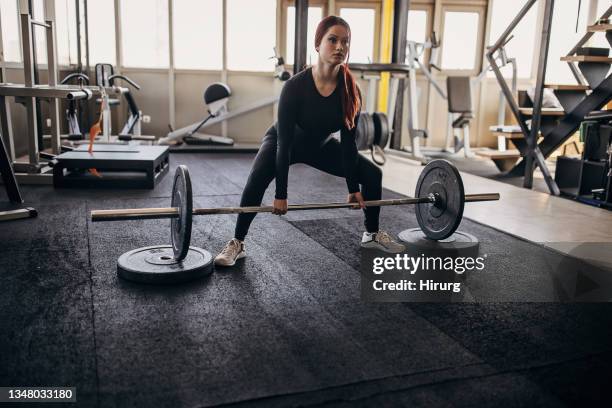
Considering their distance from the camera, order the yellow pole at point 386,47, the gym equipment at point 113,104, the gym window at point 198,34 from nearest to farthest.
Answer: the gym equipment at point 113,104 → the yellow pole at point 386,47 → the gym window at point 198,34

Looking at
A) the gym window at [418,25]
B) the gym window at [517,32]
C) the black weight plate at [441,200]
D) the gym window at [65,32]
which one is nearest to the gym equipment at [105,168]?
the black weight plate at [441,200]

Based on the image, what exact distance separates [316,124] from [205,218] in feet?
4.08

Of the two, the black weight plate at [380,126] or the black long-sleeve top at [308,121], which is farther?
the black weight plate at [380,126]

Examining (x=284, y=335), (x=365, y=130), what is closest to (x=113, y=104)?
(x=365, y=130)

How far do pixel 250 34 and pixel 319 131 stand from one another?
17.5 ft

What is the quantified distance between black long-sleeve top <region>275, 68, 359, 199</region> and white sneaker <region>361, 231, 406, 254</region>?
1.26ft

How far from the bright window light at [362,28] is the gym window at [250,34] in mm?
1018

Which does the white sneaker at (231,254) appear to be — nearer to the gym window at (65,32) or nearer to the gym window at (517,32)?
the gym window at (65,32)

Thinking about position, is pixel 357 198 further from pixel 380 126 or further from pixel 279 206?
pixel 380 126

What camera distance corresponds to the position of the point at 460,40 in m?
7.53

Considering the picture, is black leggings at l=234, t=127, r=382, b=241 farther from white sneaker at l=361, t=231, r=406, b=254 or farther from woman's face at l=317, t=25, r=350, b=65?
woman's face at l=317, t=25, r=350, b=65

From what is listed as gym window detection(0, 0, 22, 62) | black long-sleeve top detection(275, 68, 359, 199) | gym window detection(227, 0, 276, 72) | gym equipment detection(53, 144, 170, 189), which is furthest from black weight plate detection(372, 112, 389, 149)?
gym window detection(0, 0, 22, 62)

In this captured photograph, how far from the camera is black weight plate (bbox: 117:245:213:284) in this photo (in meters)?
2.17

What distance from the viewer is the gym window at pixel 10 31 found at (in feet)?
16.6
